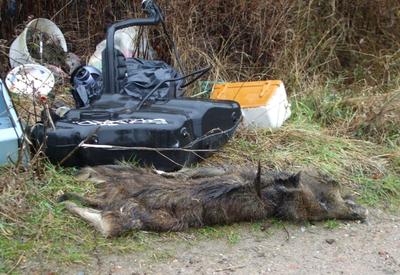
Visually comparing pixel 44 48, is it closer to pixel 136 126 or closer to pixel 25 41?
pixel 25 41

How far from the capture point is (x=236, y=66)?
6316mm

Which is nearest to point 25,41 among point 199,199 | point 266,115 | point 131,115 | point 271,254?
point 131,115

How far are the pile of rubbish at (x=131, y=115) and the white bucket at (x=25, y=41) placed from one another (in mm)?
339

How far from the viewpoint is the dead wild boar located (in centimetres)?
362

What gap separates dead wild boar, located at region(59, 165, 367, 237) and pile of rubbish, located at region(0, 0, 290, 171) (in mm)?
147

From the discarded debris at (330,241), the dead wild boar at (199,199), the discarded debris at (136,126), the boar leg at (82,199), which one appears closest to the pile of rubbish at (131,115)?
the discarded debris at (136,126)

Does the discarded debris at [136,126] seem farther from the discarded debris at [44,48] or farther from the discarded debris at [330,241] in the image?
the discarded debris at [44,48]

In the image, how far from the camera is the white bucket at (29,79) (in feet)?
16.6

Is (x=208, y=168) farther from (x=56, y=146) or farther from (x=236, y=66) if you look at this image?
(x=236, y=66)

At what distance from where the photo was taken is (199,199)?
3.76 m

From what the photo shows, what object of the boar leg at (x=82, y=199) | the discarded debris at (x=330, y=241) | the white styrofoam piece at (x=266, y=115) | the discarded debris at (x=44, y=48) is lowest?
the discarded debris at (x=330, y=241)

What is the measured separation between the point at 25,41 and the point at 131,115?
2256mm

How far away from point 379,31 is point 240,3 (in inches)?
72.4

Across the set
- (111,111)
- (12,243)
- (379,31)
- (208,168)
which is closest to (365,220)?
(208,168)
